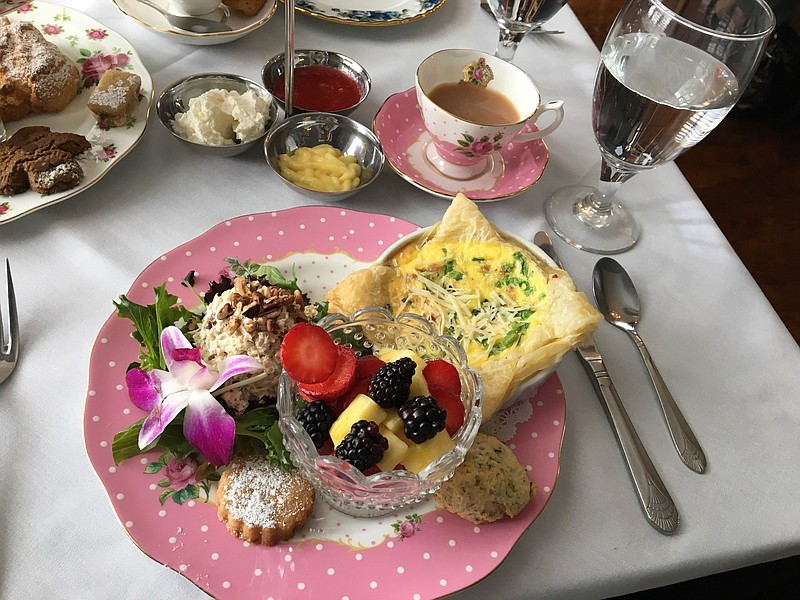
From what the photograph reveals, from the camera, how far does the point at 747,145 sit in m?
2.86

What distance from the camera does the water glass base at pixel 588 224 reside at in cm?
127

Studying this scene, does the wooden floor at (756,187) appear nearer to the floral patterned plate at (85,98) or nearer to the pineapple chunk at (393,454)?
the pineapple chunk at (393,454)

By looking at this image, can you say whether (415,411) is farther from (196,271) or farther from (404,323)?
(196,271)

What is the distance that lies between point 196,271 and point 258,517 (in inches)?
17.6

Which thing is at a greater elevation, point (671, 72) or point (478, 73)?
point (671, 72)

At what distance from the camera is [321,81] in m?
1.43

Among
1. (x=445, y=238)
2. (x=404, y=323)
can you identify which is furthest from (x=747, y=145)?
(x=404, y=323)

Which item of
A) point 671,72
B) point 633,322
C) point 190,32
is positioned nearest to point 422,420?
point 633,322

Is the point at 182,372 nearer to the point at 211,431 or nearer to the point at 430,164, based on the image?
the point at 211,431

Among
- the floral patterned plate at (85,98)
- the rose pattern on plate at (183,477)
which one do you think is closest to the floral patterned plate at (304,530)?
the rose pattern on plate at (183,477)

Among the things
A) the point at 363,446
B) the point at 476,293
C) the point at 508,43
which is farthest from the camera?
the point at 508,43

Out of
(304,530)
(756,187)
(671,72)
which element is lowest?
(756,187)

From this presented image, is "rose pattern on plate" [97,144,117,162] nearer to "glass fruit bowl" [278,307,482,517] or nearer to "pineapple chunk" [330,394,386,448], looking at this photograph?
"glass fruit bowl" [278,307,482,517]

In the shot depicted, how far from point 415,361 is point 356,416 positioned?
122 millimetres
